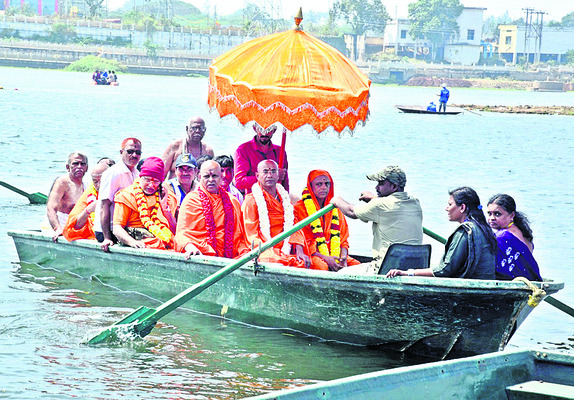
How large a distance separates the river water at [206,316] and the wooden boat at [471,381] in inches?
83.1

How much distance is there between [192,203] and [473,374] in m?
3.82

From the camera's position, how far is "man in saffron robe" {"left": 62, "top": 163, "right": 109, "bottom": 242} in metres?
9.70

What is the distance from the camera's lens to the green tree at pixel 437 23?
143000 mm

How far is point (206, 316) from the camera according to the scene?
915 centimetres

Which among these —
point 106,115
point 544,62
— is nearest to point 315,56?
point 106,115

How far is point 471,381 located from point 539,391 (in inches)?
15.3

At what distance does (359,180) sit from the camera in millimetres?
22688

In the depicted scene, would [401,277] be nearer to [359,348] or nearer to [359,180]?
[359,348]

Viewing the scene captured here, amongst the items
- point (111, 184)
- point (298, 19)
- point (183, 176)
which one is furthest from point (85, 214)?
point (298, 19)

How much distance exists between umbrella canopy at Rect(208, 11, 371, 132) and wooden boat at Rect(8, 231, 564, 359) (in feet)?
4.41

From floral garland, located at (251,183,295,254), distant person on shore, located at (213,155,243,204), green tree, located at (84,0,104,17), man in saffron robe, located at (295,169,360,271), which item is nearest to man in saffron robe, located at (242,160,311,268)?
floral garland, located at (251,183,295,254)

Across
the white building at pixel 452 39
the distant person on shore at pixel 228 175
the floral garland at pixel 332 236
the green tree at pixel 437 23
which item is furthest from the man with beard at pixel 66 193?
the green tree at pixel 437 23

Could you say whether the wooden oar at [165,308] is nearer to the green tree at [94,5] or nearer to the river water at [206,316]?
the river water at [206,316]

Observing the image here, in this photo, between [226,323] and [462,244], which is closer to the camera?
[462,244]
